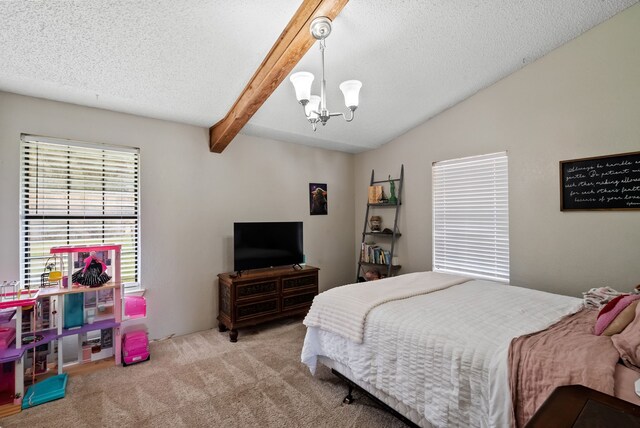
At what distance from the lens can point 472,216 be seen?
344 centimetres

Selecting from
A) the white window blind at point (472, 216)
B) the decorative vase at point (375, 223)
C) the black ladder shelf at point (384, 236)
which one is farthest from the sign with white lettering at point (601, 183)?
the decorative vase at point (375, 223)

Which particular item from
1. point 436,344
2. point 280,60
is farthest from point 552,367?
point 280,60

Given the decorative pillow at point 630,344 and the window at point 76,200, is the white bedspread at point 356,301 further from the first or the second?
the window at point 76,200

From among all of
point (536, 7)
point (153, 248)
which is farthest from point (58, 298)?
point (536, 7)

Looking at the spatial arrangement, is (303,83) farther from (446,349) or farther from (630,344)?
(630,344)

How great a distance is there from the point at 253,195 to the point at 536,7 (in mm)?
3209

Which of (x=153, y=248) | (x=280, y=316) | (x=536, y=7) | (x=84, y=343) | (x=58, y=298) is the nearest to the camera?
(x=536, y=7)

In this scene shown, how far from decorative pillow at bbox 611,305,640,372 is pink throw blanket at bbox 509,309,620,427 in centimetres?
3

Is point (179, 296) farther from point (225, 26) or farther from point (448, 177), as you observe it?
point (448, 177)

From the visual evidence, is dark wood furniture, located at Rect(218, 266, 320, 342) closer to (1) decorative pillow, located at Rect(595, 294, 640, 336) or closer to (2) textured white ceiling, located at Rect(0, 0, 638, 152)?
(2) textured white ceiling, located at Rect(0, 0, 638, 152)

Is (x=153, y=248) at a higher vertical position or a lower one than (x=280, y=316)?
higher

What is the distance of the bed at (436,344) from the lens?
132cm

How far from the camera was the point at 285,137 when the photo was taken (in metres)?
3.95

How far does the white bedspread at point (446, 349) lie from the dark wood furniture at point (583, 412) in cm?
55
